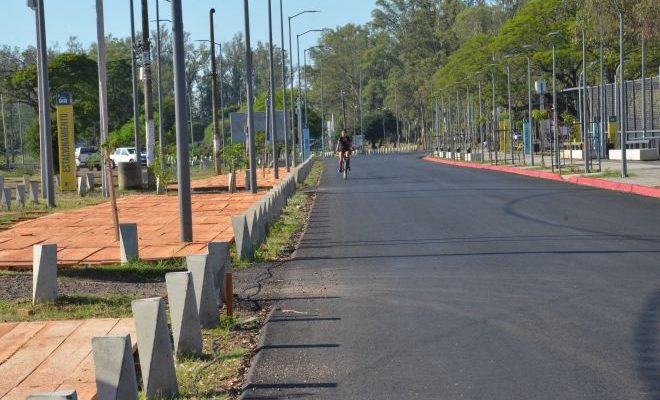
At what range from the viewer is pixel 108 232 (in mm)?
19078

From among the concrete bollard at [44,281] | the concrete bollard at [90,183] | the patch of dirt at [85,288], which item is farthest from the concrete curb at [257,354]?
the concrete bollard at [90,183]

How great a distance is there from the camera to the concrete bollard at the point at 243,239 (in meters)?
14.9

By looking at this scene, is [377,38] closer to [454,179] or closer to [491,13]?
[491,13]

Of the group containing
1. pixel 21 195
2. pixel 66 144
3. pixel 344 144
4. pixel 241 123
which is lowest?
pixel 21 195

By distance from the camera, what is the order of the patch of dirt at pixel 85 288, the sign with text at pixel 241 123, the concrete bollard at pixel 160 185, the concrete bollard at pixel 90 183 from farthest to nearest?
1. the sign with text at pixel 241 123
2. the concrete bollard at pixel 90 183
3. the concrete bollard at pixel 160 185
4. the patch of dirt at pixel 85 288

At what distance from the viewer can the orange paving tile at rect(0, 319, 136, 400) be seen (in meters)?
7.34

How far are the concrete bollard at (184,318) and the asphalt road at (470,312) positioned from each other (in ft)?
1.85

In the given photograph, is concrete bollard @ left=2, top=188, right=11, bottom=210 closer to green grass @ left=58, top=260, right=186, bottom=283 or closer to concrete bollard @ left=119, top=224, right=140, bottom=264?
concrete bollard @ left=119, top=224, right=140, bottom=264

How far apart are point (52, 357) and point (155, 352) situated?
1.60 m

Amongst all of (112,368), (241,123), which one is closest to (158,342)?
(112,368)

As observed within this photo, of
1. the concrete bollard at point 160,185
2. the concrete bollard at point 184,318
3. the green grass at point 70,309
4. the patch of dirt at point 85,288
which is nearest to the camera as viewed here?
the concrete bollard at point 184,318

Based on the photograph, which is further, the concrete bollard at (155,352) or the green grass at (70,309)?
the green grass at (70,309)

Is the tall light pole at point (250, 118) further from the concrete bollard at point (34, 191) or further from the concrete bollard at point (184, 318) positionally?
the concrete bollard at point (184, 318)

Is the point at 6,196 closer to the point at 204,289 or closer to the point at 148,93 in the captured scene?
the point at 148,93
